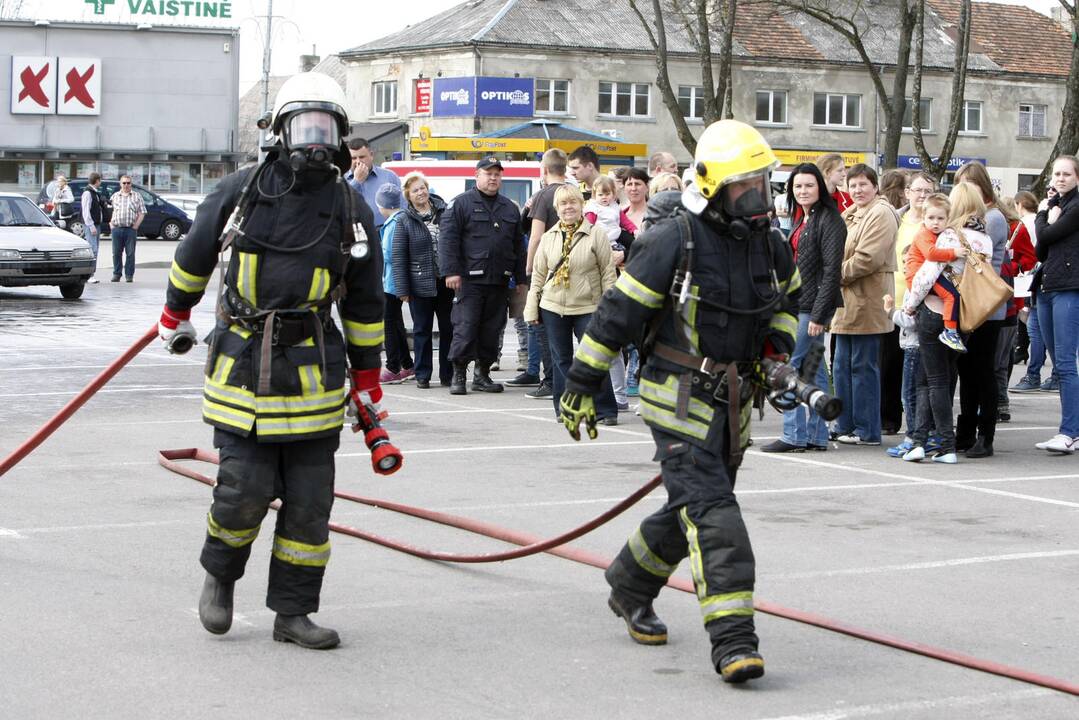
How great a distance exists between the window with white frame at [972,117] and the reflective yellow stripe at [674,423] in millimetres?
65706

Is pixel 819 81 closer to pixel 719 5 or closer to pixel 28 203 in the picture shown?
pixel 719 5

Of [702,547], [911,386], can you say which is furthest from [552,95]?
[702,547]

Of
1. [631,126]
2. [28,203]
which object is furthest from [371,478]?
[631,126]

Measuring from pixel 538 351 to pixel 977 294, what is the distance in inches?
192

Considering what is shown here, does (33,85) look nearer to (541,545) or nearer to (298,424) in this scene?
(541,545)

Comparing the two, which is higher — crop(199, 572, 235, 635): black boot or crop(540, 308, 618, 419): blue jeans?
crop(540, 308, 618, 419): blue jeans

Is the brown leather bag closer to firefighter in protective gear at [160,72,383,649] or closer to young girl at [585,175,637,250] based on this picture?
young girl at [585,175,637,250]

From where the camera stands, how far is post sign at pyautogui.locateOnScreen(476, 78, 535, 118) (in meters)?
58.3

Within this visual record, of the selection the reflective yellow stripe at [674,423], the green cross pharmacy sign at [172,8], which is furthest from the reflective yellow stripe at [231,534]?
the green cross pharmacy sign at [172,8]

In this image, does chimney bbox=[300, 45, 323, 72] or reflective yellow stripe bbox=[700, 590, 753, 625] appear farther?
chimney bbox=[300, 45, 323, 72]

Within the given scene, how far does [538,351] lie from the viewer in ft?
46.8

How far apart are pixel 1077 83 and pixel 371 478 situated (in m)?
20.9

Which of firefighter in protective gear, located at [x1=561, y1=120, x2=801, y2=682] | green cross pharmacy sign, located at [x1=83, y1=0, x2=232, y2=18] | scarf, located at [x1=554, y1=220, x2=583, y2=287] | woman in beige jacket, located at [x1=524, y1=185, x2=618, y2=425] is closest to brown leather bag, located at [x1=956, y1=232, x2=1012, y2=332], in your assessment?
woman in beige jacket, located at [x1=524, y1=185, x2=618, y2=425]

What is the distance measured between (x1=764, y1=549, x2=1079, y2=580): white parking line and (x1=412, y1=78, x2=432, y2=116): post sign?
55.8 meters
